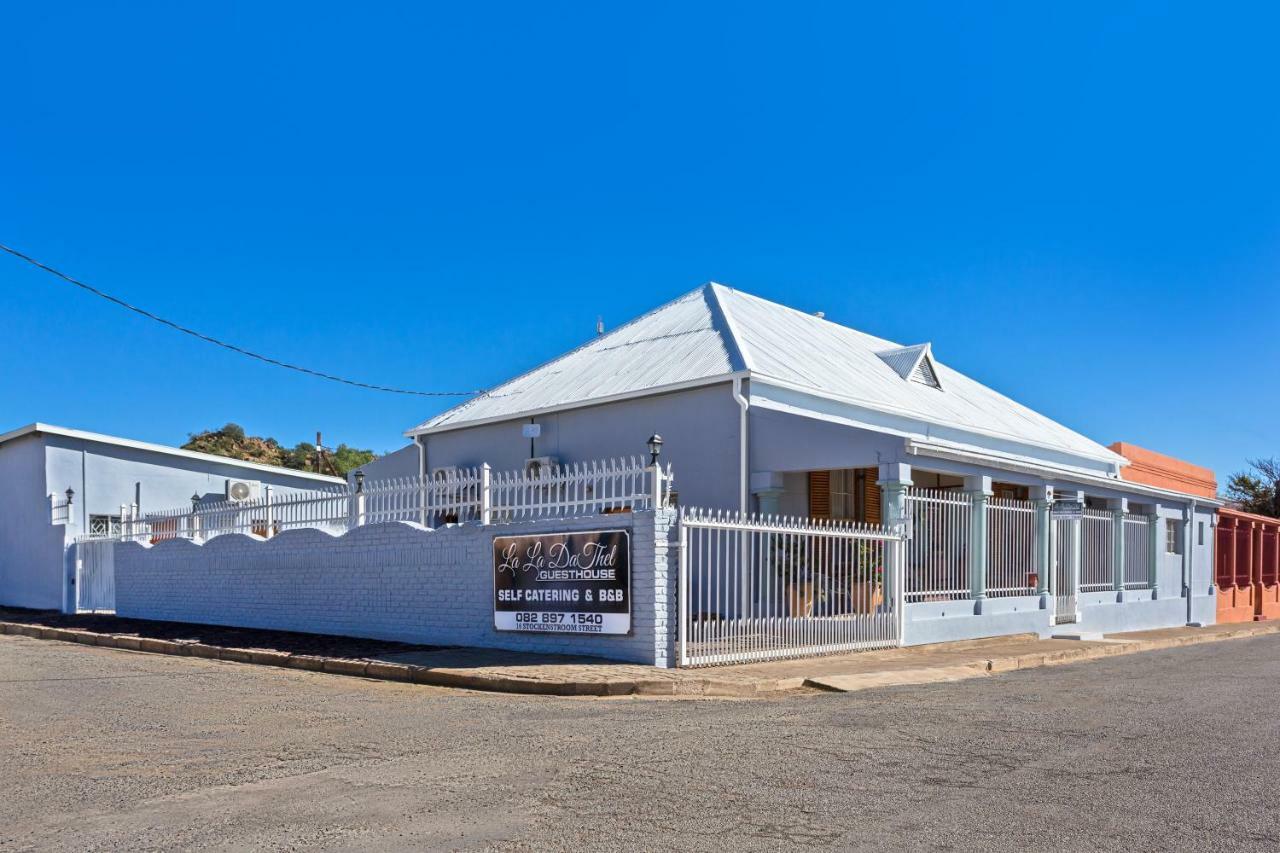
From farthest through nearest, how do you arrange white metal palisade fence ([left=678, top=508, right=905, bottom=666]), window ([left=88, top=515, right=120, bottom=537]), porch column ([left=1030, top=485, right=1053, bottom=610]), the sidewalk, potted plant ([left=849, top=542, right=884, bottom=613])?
window ([left=88, top=515, right=120, bottom=537]) → porch column ([left=1030, top=485, right=1053, bottom=610]) → potted plant ([left=849, top=542, right=884, bottom=613]) → white metal palisade fence ([left=678, top=508, right=905, bottom=666]) → the sidewalk

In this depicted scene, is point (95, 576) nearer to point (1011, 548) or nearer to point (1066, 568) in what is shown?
point (1011, 548)

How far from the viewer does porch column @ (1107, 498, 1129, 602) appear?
21734mm

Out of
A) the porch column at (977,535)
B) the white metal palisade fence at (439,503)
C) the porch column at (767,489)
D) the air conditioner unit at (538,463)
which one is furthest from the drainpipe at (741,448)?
the air conditioner unit at (538,463)

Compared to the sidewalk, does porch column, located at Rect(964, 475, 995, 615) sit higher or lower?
higher

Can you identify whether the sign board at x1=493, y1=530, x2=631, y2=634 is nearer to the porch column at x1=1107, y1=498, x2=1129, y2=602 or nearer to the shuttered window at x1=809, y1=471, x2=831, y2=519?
the shuttered window at x1=809, y1=471, x2=831, y2=519

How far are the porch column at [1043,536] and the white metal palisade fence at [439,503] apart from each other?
22.6ft

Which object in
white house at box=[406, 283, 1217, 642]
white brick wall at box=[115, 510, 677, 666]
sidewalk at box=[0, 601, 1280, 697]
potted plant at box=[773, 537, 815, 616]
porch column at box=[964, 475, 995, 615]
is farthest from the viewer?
porch column at box=[964, 475, 995, 615]

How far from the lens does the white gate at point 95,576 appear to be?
23.5 metres

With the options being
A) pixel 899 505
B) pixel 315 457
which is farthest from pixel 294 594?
pixel 315 457

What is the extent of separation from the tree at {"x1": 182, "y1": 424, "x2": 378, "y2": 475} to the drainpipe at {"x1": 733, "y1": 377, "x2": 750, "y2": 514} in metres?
45.2

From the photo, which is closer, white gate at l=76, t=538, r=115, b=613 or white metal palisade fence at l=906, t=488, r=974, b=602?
white metal palisade fence at l=906, t=488, r=974, b=602

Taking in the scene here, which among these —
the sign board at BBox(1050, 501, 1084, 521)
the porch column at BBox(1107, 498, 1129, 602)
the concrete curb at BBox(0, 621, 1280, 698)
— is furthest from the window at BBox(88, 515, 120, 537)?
the porch column at BBox(1107, 498, 1129, 602)

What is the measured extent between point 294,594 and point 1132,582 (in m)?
16.7

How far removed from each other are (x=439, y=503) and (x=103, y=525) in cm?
1324
